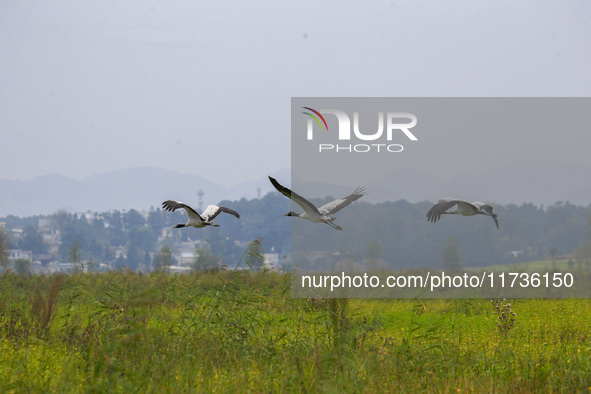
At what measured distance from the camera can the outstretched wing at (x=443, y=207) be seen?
1052cm

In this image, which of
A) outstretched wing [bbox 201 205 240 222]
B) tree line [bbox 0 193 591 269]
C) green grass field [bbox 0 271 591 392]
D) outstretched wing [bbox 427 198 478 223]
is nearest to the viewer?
green grass field [bbox 0 271 591 392]

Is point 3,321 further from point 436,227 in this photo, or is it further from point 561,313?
point 436,227

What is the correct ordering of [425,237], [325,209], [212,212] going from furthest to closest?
1. [425,237]
2. [212,212]
3. [325,209]

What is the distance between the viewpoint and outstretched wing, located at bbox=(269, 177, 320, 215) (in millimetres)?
6641

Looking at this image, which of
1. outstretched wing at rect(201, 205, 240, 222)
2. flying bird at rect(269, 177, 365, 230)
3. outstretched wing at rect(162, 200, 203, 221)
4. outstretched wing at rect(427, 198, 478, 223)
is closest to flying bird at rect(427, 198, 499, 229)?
outstretched wing at rect(427, 198, 478, 223)

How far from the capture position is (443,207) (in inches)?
418

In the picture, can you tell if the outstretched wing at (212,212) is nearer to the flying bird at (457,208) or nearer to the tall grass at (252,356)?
the tall grass at (252,356)

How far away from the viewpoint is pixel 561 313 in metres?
11.4

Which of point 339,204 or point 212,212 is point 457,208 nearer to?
point 339,204

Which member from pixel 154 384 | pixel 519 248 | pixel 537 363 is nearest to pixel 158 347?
pixel 154 384

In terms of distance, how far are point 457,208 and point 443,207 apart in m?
0.85

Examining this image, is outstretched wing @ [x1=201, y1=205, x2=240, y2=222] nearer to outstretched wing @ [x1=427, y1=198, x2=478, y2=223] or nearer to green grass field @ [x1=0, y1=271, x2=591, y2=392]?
green grass field @ [x1=0, y1=271, x2=591, y2=392]

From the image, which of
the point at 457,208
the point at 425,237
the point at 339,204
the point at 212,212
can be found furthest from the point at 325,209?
the point at 425,237

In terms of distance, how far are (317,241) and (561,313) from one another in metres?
16.1
